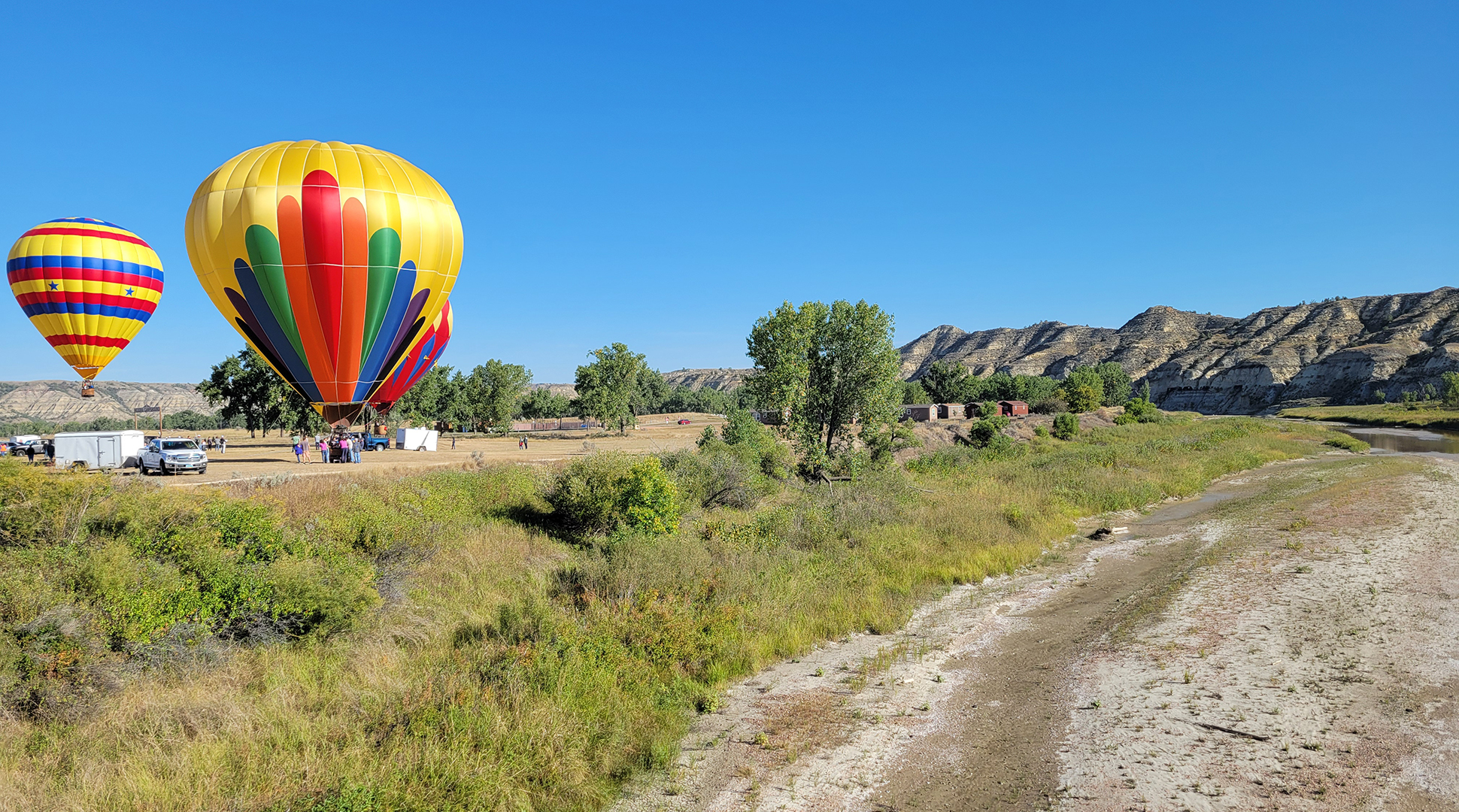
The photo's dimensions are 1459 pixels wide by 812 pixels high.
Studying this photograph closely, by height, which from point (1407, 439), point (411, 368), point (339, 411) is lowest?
point (1407, 439)

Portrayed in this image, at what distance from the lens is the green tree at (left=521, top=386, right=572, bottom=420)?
104125 millimetres

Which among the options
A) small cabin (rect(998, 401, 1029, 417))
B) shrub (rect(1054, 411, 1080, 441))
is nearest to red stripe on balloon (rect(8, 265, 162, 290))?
shrub (rect(1054, 411, 1080, 441))

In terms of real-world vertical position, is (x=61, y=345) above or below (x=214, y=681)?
above

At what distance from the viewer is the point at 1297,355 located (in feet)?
456

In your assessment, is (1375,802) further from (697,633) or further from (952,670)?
(697,633)

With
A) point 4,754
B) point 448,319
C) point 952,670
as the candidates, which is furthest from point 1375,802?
point 448,319

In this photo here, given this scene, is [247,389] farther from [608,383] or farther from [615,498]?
[615,498]

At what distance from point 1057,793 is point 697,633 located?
570 cm

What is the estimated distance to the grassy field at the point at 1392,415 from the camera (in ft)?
248

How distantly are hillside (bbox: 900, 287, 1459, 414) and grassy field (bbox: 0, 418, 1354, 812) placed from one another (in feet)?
348

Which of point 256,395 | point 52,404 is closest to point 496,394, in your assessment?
point 256,395

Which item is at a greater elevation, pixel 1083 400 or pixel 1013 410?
pixel 1083 400

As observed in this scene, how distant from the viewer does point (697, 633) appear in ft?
37.6

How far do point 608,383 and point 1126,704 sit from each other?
6709 cm
